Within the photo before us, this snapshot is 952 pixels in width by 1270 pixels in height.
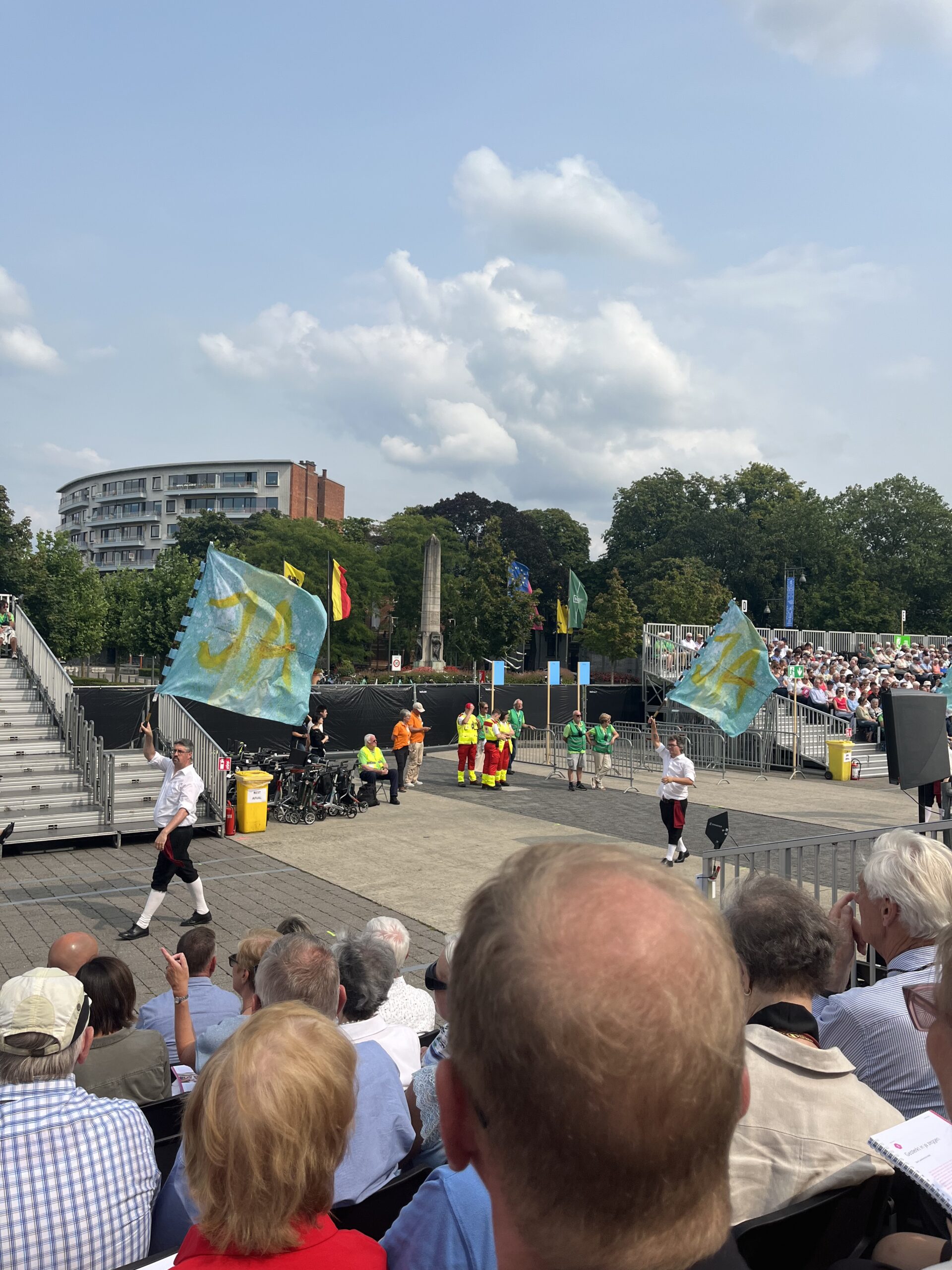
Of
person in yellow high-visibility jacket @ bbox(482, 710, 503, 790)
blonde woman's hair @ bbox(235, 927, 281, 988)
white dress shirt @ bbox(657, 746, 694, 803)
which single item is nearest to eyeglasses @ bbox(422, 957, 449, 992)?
blonde woman's hair @ bbox(235, 927, 281, 988)

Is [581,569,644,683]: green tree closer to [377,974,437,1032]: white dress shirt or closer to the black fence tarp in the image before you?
the black fence tarp

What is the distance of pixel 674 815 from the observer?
42.3ft

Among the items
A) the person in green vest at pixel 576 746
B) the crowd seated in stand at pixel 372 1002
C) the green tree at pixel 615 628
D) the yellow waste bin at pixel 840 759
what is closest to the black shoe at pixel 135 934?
the crowd seated in stand at pixel 372 1002

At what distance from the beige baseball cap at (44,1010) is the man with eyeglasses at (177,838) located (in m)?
6.07

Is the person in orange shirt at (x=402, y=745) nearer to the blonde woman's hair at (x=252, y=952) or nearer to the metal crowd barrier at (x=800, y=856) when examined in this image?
the metal crowd barrier at (x=800, y=856)

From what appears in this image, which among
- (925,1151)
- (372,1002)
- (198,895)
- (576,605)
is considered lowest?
(198,895)

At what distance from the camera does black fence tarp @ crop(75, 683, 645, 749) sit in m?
20.4

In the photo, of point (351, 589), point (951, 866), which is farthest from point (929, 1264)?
point (351, 589)

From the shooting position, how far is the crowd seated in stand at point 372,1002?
12.3ft

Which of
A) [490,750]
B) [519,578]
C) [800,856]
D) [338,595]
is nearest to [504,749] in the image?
[490,750]

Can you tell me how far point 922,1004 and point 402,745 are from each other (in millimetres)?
17122

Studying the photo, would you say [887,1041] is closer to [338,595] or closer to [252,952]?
[252,952]

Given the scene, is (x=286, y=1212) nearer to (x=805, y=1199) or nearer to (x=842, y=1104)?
(x=805, y=1199)

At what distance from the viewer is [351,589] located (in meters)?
60.6
